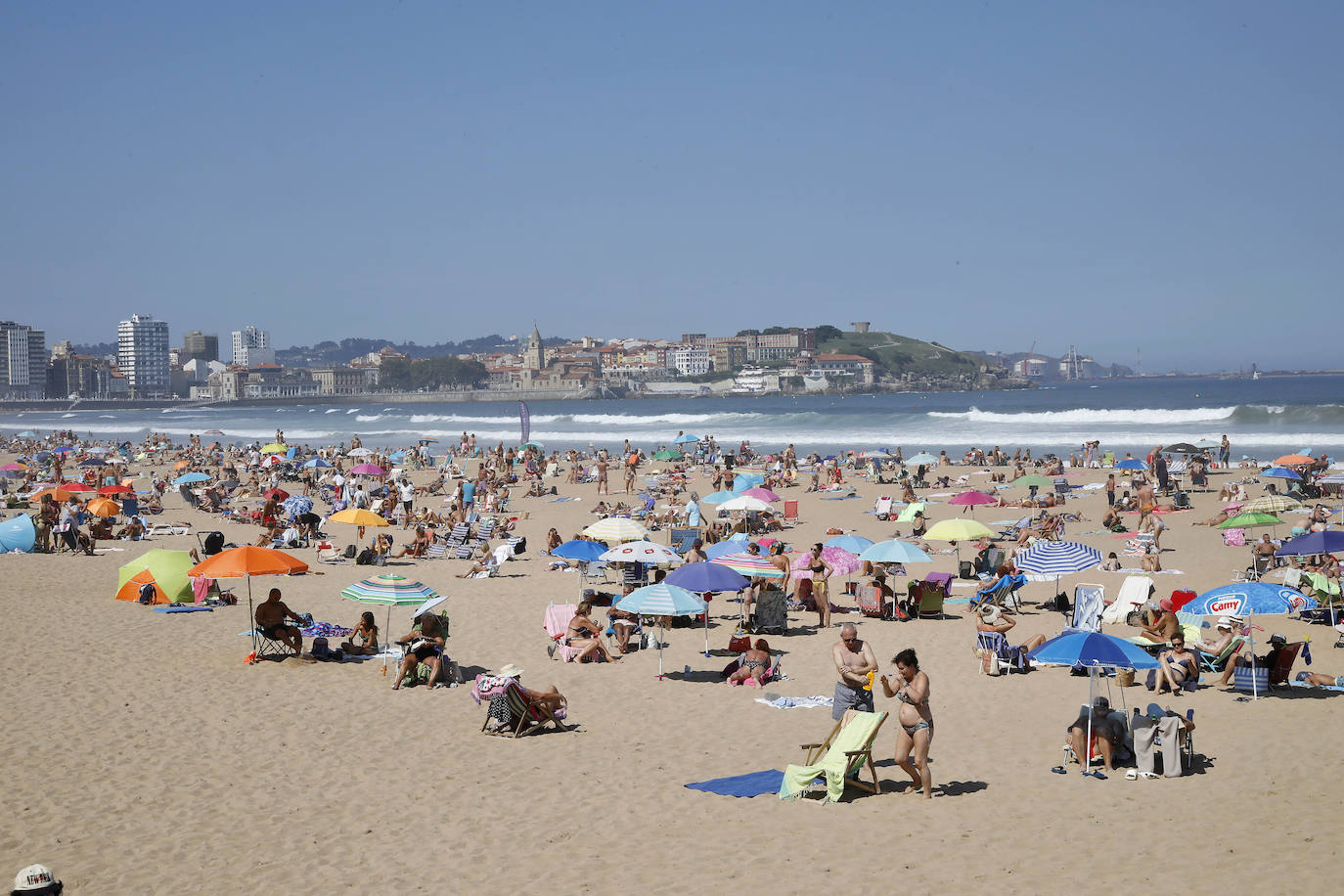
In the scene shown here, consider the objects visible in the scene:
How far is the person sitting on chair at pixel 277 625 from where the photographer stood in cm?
1013

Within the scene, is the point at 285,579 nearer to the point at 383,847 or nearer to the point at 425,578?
the point at 425,578

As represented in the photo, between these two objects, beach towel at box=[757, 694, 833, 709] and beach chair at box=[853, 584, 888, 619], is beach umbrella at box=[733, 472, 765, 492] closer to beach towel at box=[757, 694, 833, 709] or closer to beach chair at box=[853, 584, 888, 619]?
beach chair at box=[853, 584, 888, 619]

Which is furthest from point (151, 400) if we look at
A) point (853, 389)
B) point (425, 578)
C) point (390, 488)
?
point (425, 578)

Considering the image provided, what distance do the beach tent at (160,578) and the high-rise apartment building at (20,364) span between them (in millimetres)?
203093

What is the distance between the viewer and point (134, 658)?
32.8ft

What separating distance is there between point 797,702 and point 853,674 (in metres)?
1.55

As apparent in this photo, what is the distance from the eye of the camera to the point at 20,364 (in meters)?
192

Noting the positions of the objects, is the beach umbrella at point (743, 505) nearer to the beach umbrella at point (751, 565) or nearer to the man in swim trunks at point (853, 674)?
the beach umbrella at point (751, 565)

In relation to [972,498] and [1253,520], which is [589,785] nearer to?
[1253,520]

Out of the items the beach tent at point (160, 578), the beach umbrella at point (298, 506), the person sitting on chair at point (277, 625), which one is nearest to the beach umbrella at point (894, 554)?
the person sitting on chair at point (277, 625)

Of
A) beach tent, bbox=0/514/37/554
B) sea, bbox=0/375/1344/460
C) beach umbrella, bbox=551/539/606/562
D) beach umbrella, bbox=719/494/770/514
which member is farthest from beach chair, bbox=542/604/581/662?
sea, bbox=0/375/1344/460

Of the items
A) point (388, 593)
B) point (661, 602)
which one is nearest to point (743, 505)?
point (661, 602)

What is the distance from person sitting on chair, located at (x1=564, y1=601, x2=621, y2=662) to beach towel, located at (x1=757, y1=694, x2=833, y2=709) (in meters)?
1.95

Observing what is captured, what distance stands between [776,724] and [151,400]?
18678 cm
